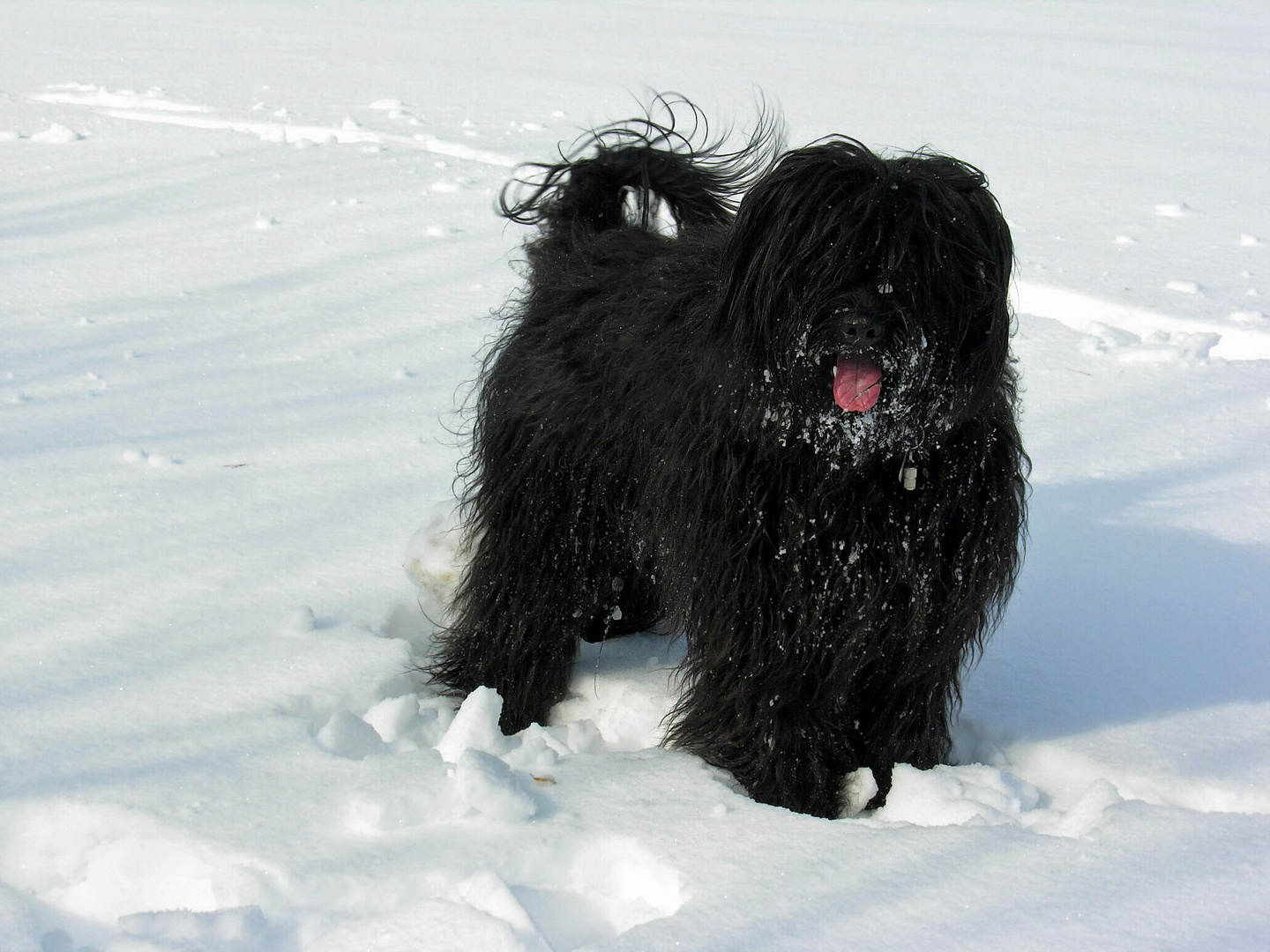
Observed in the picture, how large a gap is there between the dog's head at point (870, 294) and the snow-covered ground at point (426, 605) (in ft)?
2.46

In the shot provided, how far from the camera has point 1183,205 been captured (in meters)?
6.42

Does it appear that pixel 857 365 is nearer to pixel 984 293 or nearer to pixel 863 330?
pixel 863 330

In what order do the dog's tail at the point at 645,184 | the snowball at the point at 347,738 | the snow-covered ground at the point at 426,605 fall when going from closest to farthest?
1. the snow-covered ground at the point at 426,605
2. the snowball at the point at 347,738
3. the dog's tail at the point at 645,184

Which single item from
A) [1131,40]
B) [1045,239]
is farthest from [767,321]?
[1131,40]

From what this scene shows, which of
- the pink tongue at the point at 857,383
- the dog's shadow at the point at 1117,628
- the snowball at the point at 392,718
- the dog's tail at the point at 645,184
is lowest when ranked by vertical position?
the snowball at the point at 392,718

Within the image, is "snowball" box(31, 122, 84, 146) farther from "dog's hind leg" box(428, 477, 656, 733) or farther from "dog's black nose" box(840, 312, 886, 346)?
"dog's black nose" box(840, 312, 886, 346)

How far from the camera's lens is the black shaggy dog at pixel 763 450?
1.96m

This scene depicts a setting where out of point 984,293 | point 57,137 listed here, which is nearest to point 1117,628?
point 984,293

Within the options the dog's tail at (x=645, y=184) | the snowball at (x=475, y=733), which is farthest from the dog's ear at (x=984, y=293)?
the snowball at (x=475, y=733)

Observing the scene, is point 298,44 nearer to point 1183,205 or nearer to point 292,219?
point 292,219

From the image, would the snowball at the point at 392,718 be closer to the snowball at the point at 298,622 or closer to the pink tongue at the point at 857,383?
the snowball at the point at 298,622

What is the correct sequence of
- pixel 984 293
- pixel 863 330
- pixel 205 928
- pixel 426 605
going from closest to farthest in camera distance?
pixel 205 928
pixel 863 330
pixel 984 293
pixel 426 605

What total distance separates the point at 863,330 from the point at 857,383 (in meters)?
0.09

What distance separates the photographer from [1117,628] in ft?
9.94
